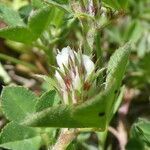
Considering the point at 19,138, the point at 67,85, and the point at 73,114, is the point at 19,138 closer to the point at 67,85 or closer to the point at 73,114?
the point at 67,85

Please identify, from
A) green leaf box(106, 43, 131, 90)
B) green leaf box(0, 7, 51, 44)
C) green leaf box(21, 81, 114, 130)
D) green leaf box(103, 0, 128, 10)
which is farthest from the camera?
green leaf box(0, 7, 51, 44)

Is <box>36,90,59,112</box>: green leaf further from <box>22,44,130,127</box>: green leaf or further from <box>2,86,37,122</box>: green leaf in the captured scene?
<box>22,44,130,127</box>: green leaf

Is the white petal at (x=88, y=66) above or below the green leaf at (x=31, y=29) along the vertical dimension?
above

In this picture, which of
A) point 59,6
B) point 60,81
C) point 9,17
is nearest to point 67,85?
point 60,81

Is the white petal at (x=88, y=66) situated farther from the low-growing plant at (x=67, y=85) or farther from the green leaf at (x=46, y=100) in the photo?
the green leaf at (x=46, y=100)

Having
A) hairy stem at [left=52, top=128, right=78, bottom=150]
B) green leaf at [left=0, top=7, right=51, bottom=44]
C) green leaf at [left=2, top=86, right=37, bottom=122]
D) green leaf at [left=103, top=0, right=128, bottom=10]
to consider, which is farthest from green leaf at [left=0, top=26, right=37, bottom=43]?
hairy stem at [left=52, top=128, right=78, bottom=150]

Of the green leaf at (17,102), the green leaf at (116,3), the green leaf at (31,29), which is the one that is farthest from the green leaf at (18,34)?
the green leaf at (116,3)

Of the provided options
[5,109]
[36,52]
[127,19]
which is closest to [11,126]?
[5,109]
